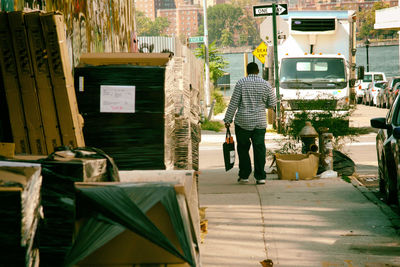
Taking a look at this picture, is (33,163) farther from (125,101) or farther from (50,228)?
(125,101)

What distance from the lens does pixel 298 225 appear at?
293 inches

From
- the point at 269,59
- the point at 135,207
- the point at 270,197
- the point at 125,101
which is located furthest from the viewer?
the point at 269,59

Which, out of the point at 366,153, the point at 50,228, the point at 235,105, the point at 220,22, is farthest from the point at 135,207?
the point at 220,22

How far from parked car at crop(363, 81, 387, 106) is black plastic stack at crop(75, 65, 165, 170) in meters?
31.8

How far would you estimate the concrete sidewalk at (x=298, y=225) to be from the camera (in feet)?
20.3

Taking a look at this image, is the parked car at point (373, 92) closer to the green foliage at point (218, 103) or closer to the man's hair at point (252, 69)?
the green foliage at point (218, 103)

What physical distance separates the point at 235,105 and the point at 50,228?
657cm

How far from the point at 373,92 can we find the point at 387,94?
4892mm

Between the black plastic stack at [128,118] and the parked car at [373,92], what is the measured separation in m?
31.8

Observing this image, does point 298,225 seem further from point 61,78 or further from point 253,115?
point 61,78

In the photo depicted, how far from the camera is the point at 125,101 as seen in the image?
20.6 ft

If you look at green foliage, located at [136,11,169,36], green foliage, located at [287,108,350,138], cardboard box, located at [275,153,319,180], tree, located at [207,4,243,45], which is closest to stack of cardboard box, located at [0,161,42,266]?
cardboard box, located at [275,153,319,180]

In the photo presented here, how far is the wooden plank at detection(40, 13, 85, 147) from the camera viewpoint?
5.37 m

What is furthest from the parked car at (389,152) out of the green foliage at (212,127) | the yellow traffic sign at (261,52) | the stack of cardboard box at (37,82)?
the green foliage at (212,127)
